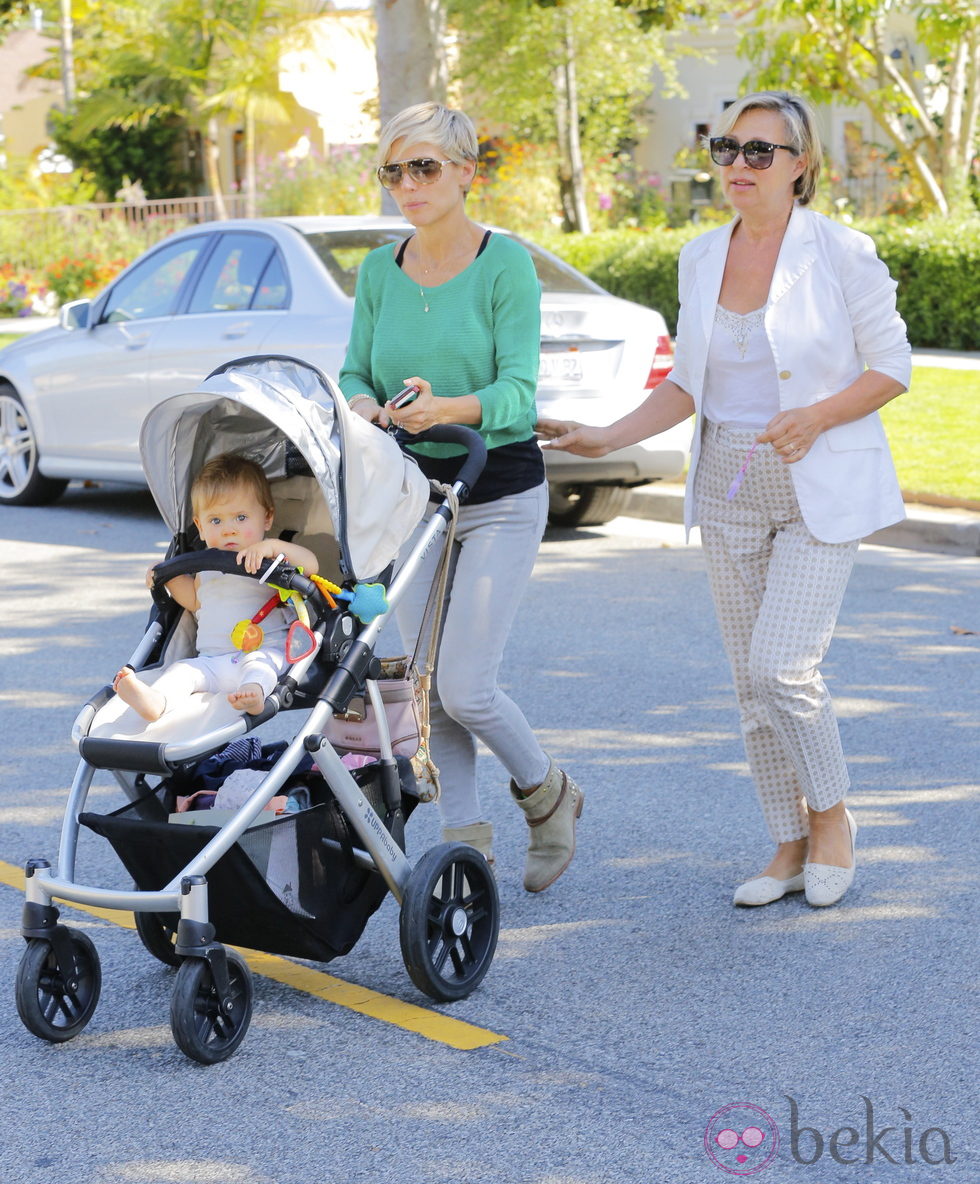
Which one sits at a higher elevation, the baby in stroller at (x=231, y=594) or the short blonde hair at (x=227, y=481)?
the short blonde hair at (x=227, y=481)

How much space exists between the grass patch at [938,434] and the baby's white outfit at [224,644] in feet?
22.6

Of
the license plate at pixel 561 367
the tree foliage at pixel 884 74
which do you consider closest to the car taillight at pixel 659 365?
the license plate at pixel 561 367

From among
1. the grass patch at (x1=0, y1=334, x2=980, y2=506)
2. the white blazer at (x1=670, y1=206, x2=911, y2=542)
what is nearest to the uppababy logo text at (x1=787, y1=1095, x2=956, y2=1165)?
the white blazer at (x1=670, y1=206, x2=911, y2=542)

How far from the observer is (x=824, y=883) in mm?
4590

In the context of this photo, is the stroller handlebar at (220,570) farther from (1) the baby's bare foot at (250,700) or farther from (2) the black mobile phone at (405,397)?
(2) the black mobile phone at (405,397)

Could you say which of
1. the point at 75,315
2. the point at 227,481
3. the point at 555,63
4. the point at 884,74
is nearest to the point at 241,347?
the point at 75,315

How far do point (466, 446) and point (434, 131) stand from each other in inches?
30.8

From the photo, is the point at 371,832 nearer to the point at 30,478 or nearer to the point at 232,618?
the point at 232,618

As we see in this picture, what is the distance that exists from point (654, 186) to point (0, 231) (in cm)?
1377

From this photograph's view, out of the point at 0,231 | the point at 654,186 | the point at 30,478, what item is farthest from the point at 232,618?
the point at 654,186

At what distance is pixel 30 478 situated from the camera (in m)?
11.6

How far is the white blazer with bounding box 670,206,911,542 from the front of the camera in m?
4.27

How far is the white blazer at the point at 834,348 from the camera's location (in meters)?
4.27

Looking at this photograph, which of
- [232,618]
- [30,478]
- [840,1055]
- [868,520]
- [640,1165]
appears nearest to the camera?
[640,1165]
